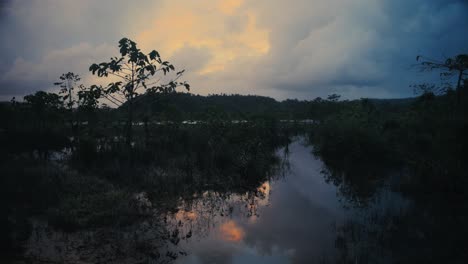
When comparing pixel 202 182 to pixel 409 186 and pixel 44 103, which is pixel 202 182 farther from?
pixel 44 103

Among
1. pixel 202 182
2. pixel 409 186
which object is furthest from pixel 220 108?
pixel 409 186

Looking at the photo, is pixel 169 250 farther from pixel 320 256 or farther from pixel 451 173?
pixel 451 173

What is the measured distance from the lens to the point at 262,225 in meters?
8.01

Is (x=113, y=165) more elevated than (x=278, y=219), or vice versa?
(x=113, y=165)

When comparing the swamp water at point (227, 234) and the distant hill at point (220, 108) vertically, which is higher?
the distant hill at point (220, 108)

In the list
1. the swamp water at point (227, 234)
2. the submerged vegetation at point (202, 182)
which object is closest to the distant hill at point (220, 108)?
the submerged vegetation at point (202, 182)

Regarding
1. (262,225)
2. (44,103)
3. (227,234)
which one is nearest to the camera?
(227,234)

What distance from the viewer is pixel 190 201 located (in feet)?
29.8

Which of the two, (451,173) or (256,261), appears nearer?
(256,261)

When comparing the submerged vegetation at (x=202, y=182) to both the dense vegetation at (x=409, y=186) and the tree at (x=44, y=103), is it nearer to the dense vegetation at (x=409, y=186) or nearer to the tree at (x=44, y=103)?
the dense vegetation at (x=409, y=186)

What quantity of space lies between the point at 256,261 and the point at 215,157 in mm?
8236

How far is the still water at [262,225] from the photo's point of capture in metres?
6.21

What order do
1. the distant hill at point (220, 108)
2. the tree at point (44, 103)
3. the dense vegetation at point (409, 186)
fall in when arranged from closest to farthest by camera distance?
the dense vegetation at point (409, 186)
the distant hill at point (220, 108)
the tree at point (44, 103)

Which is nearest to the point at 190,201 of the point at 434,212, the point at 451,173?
the point at 434,212
